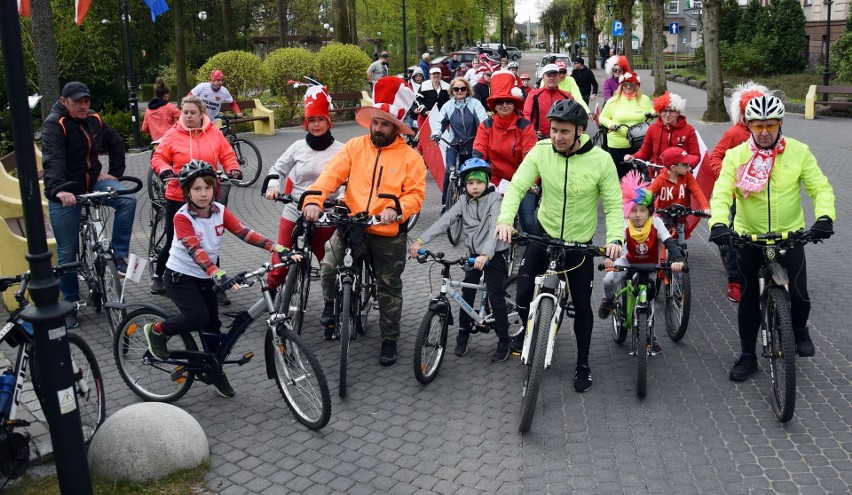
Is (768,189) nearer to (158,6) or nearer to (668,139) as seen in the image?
(668,139)

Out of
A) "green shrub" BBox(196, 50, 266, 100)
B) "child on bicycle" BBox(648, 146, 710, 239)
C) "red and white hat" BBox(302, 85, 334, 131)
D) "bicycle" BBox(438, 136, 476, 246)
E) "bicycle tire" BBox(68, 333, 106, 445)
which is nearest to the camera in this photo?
"bicycle tire" BBox(68, 333, 106, 445)

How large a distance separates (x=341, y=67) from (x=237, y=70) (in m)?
3.95

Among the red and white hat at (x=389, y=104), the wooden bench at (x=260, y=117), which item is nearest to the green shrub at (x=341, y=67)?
the wooden bench at (x=260, y=117)

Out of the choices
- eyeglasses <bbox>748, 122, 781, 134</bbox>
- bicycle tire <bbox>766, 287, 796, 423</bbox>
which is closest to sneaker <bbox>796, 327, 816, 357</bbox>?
bicycle tire <bbox>766, 287, 796, 423</bbox>

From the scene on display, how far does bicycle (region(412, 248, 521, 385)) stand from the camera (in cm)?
641

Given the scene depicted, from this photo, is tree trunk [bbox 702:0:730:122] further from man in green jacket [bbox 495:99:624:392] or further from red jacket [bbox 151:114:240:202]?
man in green jacket [bbox 495:99:624:392]

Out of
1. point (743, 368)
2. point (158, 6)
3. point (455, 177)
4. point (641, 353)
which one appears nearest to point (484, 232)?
point (641, 353)

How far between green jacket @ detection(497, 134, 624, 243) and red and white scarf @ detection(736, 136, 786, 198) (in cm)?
97

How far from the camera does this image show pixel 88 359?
5.61 m

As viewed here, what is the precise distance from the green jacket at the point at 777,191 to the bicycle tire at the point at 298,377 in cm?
292

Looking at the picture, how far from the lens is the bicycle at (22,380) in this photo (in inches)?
194

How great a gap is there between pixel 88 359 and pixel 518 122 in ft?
16.2

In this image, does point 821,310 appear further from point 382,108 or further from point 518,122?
point 382,108

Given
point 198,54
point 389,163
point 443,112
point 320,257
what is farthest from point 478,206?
point 198,54
